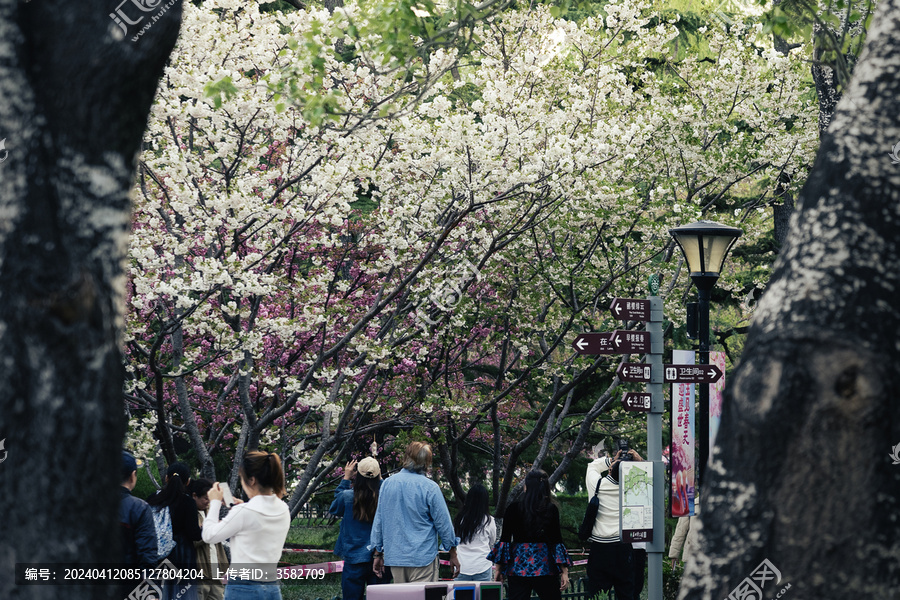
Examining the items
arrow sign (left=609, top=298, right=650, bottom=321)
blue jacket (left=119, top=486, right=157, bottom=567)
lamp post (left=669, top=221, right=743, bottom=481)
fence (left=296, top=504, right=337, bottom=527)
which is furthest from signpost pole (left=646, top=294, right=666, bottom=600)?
fence (left=296, top=504, right=337, bottom=527)

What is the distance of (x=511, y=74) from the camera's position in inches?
503

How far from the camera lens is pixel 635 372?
7.77 meters

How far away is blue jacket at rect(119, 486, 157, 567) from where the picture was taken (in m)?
5.99

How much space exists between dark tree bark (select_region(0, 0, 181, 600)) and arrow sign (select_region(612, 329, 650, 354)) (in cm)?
568

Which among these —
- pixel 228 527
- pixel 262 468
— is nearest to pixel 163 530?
pixel 228 527

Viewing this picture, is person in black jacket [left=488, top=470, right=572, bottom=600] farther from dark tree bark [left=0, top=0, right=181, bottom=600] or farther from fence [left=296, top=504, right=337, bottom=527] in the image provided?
fence [left=296, top=504, right=337, bottom=527]

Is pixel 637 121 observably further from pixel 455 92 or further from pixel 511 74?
pixel 455 92

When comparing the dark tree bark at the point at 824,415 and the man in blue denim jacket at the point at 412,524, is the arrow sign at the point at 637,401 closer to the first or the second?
the man in blue denim jacket at the point at 412,524

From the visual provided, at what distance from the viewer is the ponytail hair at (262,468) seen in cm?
555

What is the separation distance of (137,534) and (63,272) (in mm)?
4073

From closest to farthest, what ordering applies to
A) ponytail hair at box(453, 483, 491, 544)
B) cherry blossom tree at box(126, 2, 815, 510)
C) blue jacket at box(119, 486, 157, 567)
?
blue jacket at box(119, 486, 157, 567)
ponytail hair at box(453, 483, 491, 544)
cherry blossom tree at box(126, 2, 815, 510)

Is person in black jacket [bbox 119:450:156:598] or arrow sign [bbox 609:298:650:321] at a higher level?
arrow sign [bbox 609:298:650:321]

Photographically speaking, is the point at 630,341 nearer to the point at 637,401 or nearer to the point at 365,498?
the point at 637,401

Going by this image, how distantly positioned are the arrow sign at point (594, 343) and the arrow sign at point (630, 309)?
0.22m
